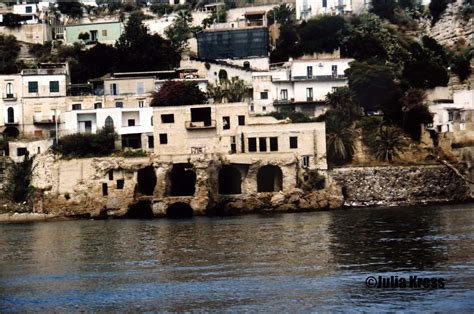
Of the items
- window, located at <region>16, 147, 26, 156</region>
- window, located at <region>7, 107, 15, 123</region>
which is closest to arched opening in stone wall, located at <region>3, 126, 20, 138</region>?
window, located at <region>7, 107, 15, 123</region>

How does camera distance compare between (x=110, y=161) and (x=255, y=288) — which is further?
(x=110, y=161)

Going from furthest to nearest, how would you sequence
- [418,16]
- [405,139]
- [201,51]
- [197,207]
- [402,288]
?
[418,16] < [201,51] < [405,139] < [197,207] < [402,288]

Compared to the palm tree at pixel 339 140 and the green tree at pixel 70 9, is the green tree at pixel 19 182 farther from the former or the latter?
the green tree at pixel 70 9

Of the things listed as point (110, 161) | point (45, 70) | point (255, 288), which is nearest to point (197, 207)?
point (110, 161)

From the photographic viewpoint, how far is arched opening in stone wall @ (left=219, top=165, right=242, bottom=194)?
85938 millimetres

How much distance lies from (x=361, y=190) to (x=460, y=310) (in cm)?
4348

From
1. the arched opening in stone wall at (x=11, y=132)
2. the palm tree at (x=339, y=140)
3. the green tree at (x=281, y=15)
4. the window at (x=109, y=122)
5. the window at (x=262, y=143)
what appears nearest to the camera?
the window at (x=262, y=143)

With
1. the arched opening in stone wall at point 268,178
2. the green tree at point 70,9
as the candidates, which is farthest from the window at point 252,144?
the green tree at point 70,9

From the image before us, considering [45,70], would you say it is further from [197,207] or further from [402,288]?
[402,288]

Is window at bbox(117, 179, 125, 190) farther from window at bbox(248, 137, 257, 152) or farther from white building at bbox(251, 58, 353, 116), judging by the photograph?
white building at bbox(251, 58, 353, 116)

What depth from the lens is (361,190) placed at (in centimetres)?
8431

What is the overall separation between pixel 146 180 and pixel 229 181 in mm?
4989

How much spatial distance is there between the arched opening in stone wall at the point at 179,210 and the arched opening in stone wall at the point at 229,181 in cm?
320

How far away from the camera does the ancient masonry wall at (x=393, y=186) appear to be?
276 ft
